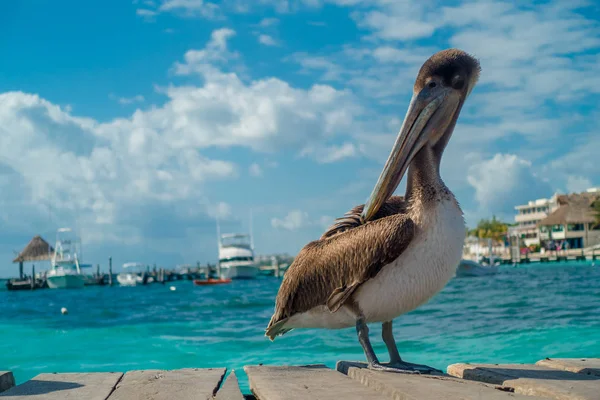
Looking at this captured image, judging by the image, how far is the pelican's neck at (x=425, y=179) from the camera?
10.5 ft

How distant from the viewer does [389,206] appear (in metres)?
3.46

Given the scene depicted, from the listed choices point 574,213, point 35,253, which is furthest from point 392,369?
point 35,253

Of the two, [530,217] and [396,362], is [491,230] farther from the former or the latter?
[396,362]

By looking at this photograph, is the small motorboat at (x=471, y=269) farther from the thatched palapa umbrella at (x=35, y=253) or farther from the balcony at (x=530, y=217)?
the balcony at (x=530, y=217)

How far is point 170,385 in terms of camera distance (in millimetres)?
2570

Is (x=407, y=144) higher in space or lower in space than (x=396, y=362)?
higher

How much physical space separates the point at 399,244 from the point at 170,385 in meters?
1.19

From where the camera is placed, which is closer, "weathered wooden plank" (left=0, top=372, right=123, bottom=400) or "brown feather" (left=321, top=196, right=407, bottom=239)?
"weathered wooden plank" (left=0, top=372, right=123, bottom=400)

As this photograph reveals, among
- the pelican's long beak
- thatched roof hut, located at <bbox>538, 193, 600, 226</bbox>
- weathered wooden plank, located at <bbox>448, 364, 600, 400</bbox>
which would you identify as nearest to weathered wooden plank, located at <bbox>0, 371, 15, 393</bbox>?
the pelican's long beak

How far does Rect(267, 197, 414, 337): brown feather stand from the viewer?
3.13m

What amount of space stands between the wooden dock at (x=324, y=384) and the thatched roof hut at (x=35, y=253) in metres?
86.9

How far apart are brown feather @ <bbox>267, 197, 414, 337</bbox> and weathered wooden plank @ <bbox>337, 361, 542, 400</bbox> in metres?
0.57

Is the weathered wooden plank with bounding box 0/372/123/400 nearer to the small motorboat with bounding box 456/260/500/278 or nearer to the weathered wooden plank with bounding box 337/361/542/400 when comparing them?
the weathered wooden plank with bounding box 337/361/542/400

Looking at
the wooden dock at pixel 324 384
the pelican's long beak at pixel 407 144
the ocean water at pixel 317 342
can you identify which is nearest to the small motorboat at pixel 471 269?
the ocean water at pixel 317 342
